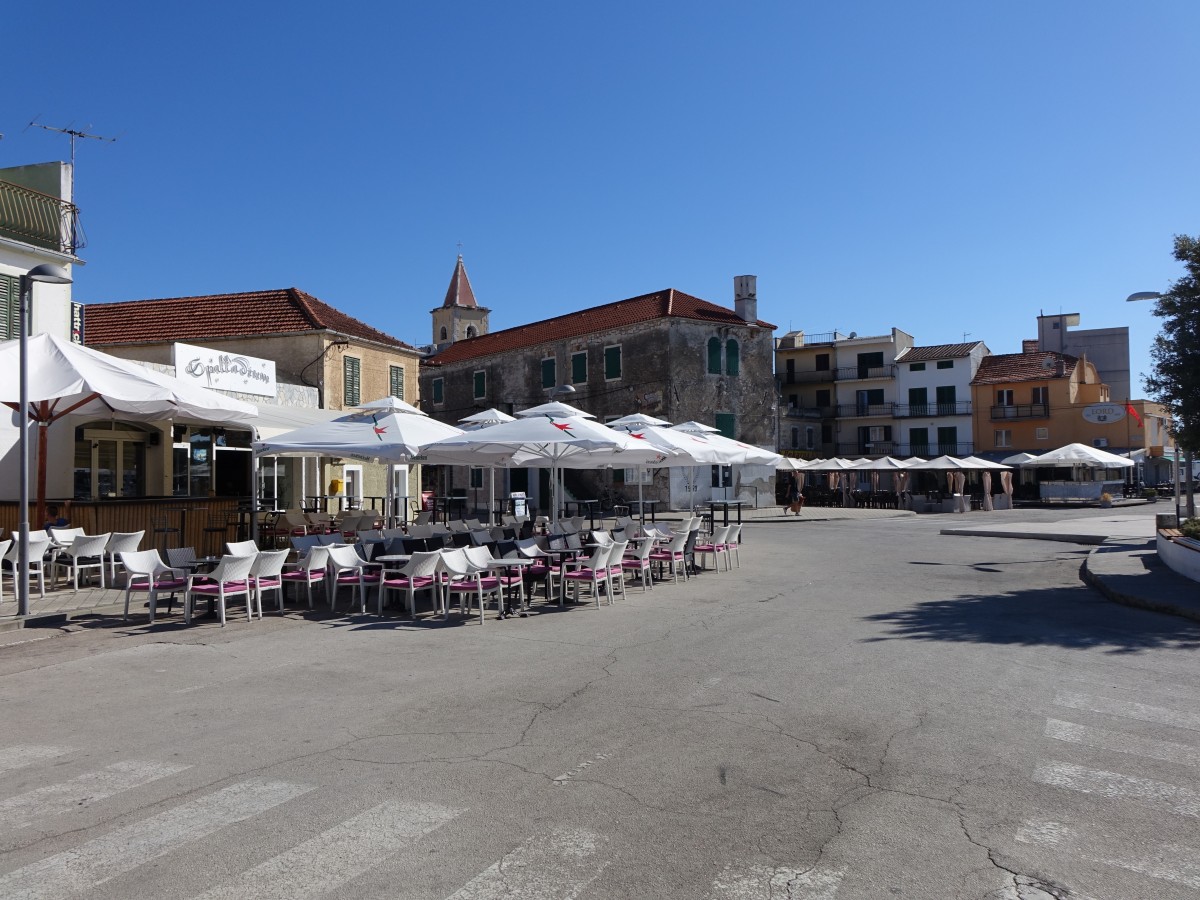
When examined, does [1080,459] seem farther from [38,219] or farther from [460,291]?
[460,291]

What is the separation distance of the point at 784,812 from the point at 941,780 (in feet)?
3.36

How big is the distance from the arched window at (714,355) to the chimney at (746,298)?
236cm

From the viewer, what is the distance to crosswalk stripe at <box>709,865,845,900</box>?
11.3ft

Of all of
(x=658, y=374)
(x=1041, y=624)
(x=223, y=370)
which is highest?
Answer: (x=658, y=374)

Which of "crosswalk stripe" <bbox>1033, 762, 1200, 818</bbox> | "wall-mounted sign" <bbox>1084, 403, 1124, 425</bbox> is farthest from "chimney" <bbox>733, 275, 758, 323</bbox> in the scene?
"crosswalk stripe" <bbox>1033, 762, 1200, 818</bbox>

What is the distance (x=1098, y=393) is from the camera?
180ft

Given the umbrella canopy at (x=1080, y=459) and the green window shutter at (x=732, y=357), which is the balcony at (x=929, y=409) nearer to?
the umbrella canopy at (x=1080, y=459)

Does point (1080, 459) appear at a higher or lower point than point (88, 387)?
lower

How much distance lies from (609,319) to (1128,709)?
118 ft

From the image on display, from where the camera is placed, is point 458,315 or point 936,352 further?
point 458,315

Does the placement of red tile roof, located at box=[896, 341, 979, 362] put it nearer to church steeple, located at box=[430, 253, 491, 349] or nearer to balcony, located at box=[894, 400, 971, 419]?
balcony, located at box=[894, 400, 971, 419]

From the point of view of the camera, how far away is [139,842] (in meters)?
3.99

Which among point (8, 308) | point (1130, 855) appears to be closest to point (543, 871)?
point (1130, 855)

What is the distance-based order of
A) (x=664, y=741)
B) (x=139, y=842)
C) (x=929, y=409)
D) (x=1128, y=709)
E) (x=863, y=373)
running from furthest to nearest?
→ (x=863, y=373)
(x=929, y=409)
(x=1128, y=709)
(x=664, y=741)
(x=139, y=842)
